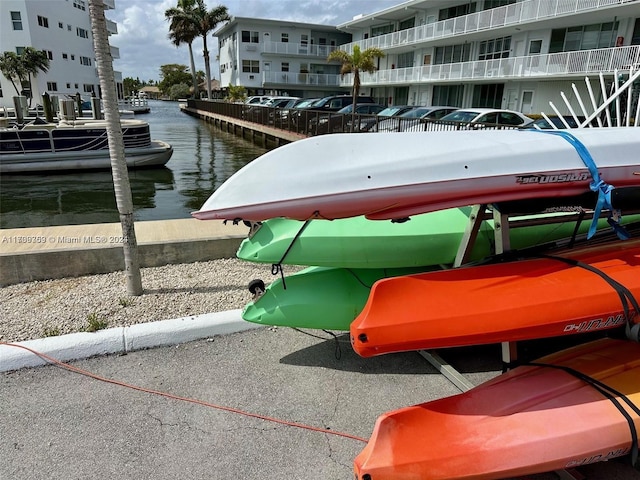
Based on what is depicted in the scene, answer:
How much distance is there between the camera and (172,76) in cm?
12756

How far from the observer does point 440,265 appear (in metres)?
4.03

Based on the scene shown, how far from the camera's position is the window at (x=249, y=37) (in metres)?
47.7

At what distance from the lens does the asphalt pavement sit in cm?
258

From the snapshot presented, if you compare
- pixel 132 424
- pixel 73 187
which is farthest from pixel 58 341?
pixel 73 187

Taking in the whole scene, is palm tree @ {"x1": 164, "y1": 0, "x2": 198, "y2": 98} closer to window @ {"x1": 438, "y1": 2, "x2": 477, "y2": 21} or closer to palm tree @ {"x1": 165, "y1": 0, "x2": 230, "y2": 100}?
palm tree @ {"x1": 165, "y1": 0, "x2": 230, "y2": 100}

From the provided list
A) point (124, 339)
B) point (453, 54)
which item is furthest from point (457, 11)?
point (124, 339)

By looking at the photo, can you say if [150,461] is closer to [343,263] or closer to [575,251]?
[343,263]

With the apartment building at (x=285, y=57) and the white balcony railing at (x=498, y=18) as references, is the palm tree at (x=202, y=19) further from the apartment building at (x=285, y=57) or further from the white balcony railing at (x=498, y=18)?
the white balcony railing at (x=498, y=18)

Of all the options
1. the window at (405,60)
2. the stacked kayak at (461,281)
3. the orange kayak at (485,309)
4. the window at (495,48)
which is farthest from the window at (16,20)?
the orange kayak at (485,309)

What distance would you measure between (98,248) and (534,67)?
2275 cm

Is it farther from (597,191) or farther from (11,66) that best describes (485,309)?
(11,66)

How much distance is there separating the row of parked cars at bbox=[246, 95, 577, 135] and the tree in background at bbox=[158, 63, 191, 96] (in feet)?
364

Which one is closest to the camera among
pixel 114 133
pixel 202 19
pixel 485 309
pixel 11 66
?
pixel 485 309

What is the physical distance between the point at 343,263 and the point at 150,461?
2042 millimetres
